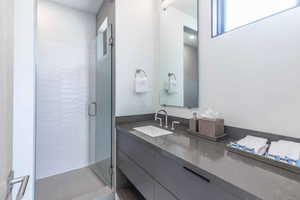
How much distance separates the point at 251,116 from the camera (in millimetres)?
1028

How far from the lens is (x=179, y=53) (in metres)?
1.69

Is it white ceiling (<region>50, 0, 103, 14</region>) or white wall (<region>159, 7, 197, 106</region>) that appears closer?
white wall (<region>159, 7, 197, 106</region>)

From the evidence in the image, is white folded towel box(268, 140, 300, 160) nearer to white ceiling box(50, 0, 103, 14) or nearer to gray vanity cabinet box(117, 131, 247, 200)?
gray vanity cabinet box(117, 131, 247, 200)

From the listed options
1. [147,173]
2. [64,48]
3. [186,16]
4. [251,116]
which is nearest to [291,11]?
[251,116]

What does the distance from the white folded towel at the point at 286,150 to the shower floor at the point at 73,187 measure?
1.71 m

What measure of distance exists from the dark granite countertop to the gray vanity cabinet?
0.15 feet

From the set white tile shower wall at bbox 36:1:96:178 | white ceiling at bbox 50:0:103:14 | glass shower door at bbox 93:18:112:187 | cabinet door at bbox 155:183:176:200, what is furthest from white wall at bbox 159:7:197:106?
white tile shower wall at bbox 36:1:96:178

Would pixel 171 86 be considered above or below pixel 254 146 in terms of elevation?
above

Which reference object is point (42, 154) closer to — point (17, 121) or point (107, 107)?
point (107, 107)

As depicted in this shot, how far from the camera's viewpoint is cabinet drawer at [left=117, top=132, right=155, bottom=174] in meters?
1.05

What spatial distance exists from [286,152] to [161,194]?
746 mm

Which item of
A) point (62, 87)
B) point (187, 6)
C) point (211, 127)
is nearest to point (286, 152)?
point (211, 127)

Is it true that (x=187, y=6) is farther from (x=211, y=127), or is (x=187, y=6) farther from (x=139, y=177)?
(x=139, y=177)

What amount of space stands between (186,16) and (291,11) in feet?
3.08
